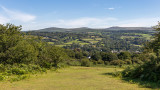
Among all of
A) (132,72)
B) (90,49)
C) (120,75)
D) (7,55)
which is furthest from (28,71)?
(90,49)

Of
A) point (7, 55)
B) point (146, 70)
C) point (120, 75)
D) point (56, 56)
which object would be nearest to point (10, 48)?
point (7, 55)

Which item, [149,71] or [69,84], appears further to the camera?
[149,71]

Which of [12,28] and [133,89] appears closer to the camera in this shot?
[133,89]

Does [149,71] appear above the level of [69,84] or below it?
above

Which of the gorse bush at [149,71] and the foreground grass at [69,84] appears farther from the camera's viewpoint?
the gorse bush at [149,71]

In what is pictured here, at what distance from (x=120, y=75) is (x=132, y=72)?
1.34 m

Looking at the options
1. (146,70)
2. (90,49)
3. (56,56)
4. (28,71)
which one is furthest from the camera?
(90,49)

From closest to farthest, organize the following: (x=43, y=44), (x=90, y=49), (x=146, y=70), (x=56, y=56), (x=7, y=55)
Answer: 1. (x=146, y=70)
2. (x=7, y=55)
3. (x=56, y=56)
4. (x=43, y=44)
5. (x=90, y=49)

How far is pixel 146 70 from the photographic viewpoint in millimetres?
14922

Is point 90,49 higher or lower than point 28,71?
lower

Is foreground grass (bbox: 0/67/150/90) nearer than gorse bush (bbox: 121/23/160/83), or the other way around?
foreground grass (bbox: 0/67/150/90)

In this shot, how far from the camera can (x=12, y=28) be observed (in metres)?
26.1

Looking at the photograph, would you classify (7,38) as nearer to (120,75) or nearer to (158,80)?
(120,75)

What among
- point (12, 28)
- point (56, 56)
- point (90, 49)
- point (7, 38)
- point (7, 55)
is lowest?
point (90, 49)
